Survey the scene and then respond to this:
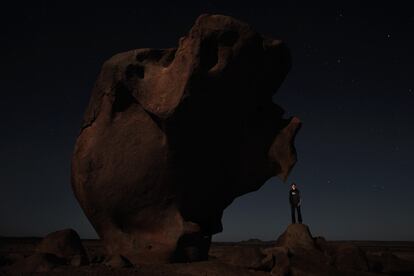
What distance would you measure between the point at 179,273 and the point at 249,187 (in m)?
4.01

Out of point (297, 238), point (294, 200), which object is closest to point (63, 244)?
Result: point (297, 238)

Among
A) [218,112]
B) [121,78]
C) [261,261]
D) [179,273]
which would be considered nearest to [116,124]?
[121,78]

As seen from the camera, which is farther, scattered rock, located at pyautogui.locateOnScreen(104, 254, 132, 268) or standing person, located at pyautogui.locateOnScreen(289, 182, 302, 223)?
standing person, located at pyautogui.locateOnScreen(289, 182, 302, 223)

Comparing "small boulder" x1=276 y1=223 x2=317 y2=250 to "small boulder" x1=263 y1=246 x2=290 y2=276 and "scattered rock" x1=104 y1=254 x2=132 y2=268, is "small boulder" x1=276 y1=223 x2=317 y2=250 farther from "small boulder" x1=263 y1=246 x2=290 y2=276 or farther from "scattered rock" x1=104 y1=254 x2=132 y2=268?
"scattered rock" x1=104 y1=254 x2=132 y2=268

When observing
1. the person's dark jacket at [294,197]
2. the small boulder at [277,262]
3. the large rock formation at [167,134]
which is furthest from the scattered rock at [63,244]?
the person's dark jacket at [294,197]

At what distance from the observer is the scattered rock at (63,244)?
9.78m

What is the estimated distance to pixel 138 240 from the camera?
9.41 meters

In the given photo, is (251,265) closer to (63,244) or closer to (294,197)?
(63,244)

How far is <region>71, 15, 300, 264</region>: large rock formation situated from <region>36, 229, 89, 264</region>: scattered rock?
69 centimetres

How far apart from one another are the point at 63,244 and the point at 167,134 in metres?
3.76

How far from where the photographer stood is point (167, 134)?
8977mm

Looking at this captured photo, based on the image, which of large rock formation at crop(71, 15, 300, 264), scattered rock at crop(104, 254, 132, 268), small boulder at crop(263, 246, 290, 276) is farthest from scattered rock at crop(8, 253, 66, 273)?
small boulder at crop(263, 246, 290, 276)

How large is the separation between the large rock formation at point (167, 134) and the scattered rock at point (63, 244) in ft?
2.27

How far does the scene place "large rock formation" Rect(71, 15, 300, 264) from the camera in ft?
28.7
